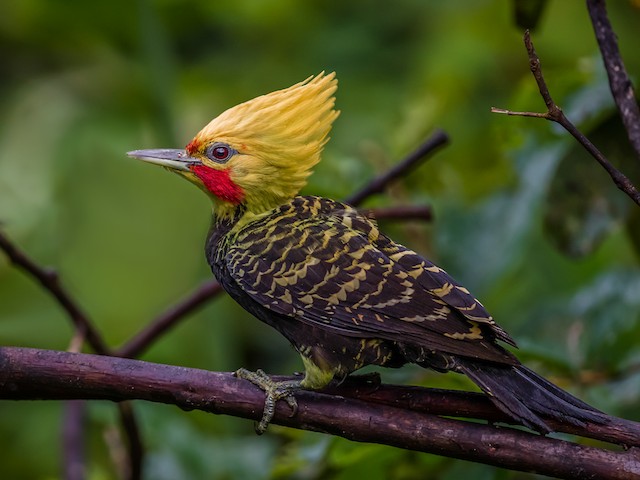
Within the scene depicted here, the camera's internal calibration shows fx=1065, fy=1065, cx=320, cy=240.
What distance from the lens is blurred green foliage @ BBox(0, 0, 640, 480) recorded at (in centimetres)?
290

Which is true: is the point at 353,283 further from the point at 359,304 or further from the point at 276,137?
the point at 276,137

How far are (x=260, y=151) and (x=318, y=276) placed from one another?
352 millimetres

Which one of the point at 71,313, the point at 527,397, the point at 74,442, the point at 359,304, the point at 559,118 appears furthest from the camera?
the point at 74,442

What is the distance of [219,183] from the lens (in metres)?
2.59

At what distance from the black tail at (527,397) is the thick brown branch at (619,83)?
1.85 ft

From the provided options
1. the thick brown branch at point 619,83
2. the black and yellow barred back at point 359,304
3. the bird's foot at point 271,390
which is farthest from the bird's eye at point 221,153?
the thick brown branch at point 619,83

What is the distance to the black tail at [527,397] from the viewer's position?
207cm

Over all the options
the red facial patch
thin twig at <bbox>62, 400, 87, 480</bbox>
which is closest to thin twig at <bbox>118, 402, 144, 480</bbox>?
thin twig at <bbox>62, 400, 87, 480</bbox>

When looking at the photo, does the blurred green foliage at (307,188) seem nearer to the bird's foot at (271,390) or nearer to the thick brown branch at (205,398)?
the bird's foot at (271,390)

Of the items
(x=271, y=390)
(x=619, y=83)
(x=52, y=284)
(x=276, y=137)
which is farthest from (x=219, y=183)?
(x=619, y=83)

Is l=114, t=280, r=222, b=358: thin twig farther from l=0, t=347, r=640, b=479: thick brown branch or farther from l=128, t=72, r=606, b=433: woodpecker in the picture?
l=0, t=347, r=640, b=479: thick brown branch

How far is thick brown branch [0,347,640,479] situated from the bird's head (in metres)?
0.64

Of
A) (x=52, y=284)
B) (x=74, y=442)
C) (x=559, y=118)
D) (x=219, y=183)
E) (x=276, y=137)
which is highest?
(x=559, y=118)

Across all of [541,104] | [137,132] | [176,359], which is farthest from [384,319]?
[137,132]
